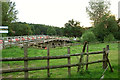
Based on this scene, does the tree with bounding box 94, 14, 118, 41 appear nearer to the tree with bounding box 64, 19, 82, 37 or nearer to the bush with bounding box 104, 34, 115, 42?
the bush with bounding box 104, 34, 115, 42

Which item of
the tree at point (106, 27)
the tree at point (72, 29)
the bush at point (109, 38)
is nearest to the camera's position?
the bush at point (109, 38)

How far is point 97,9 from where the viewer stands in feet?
128

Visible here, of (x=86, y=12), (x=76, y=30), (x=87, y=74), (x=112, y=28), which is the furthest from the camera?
(x=76, y=30)

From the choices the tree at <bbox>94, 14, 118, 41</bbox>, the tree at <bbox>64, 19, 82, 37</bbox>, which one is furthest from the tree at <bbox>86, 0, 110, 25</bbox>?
the tree at <bbox>64, 19, 82, 37</bbox>

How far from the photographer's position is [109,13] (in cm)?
3919

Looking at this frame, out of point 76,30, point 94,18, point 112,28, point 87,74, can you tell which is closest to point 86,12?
point 94,18

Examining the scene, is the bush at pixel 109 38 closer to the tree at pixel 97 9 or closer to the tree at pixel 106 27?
the tree at pixel 106 27

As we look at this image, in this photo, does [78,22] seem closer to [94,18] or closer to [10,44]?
[94,18]

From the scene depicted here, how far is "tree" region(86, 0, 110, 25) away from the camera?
3862 cm

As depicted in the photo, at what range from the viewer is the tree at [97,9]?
3862 centimetres

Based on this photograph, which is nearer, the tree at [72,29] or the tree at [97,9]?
the tree at [97,9]

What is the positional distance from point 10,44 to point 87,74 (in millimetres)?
16017

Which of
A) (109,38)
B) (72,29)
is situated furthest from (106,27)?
(72,29)

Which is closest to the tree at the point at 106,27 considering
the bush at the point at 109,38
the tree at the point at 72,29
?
the bush at the point at 109,38
